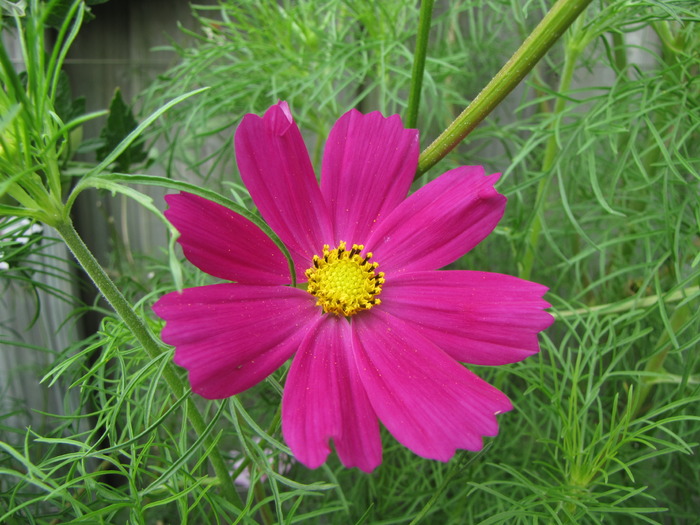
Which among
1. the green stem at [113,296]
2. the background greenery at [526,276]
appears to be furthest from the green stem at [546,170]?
the green stem at [113,296]

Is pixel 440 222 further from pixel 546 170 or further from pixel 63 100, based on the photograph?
pixel 63 100

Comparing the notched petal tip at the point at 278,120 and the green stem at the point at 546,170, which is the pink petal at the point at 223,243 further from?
the green stem at the point at 546,170

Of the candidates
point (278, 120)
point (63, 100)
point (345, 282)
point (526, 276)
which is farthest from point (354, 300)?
point (63, 100)

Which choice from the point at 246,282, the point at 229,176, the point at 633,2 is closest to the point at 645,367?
the point at 633,2

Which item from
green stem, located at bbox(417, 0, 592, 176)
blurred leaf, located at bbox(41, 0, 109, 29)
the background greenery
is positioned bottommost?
the background greenery

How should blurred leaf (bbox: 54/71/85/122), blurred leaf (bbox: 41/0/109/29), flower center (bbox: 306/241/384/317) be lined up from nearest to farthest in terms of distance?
flower center (bbox: 306/241/384/317) → blurred leaf (bbox: 41/0/109/29) → blurred leaf (bbox: 54/71/85/122)

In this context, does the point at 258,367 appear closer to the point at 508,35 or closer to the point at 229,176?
the point at 229,176

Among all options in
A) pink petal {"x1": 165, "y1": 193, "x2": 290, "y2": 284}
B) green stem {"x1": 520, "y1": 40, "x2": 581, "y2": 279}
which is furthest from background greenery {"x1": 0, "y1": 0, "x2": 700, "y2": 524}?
pink petal {"x1": 165, "y1": 193, "x2": 290, "y2": 284}

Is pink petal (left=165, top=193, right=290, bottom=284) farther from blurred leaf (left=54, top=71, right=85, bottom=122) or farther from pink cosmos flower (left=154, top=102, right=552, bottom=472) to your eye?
blurred leaf (left=54, top=71, right=85, bottom=122)
